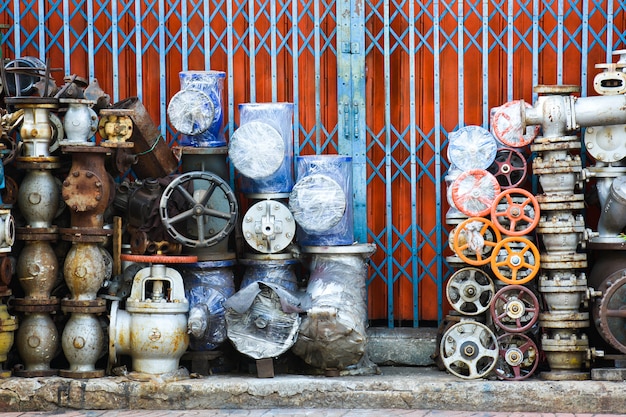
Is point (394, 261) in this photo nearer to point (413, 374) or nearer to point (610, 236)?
point (413, 374)

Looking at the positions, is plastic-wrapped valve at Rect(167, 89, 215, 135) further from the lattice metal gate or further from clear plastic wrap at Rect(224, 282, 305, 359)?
clear plastic wrap at Rect(224, 282, 305, 359)

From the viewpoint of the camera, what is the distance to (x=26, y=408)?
8.02 meters

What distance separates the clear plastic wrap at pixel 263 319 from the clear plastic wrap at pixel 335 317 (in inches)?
4.4

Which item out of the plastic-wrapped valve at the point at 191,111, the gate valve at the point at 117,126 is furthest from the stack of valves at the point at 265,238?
the gate valve at the point at 117,126

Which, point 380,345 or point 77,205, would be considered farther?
point 380,345

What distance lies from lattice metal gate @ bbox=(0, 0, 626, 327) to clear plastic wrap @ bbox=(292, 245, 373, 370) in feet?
1.84

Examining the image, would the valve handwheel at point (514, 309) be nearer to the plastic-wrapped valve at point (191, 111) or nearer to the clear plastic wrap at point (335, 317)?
the clear plastic wrap at point (335, 317)

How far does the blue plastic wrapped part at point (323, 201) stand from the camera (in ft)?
27.3

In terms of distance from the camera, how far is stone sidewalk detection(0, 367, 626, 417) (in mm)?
7941

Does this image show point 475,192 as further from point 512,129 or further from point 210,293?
point 210,293

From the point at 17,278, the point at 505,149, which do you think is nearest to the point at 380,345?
the point at 505,149

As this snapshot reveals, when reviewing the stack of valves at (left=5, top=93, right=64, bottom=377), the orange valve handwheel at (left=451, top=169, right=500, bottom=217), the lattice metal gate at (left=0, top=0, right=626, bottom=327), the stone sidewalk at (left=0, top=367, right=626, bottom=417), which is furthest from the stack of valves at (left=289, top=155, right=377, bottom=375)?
the stack of valves at (left=5, top=93, right=64, bottom=377)

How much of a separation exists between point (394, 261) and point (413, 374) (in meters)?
1.04

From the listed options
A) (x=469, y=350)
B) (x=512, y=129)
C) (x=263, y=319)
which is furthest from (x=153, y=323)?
(x=512, y=129)
